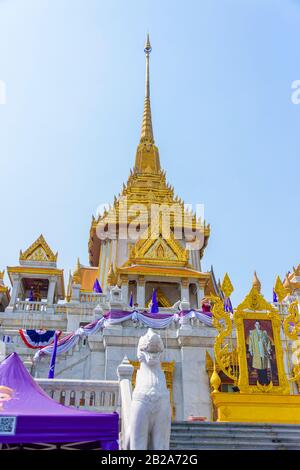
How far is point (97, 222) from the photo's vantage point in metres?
36.0

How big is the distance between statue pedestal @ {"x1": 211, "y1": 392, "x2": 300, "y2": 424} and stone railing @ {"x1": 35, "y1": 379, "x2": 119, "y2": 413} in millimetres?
4694

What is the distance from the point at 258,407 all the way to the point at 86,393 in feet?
19.7

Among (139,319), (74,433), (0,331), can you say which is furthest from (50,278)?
(74,433)

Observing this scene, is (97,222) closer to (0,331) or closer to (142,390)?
(0,331)

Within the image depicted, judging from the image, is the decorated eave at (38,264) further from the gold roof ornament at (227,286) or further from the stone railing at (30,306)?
the gold roof ornament at (227,286)

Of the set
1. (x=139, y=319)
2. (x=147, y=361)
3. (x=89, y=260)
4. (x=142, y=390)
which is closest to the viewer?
(x=142, y=390)

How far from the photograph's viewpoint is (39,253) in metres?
30.8

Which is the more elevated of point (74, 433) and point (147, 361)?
point (147, 361)

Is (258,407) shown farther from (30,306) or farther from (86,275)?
(86,275)

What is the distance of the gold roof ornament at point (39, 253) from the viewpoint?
30.4m

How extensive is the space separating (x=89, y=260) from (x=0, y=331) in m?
22.2

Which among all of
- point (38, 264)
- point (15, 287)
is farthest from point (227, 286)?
point (38, 264)

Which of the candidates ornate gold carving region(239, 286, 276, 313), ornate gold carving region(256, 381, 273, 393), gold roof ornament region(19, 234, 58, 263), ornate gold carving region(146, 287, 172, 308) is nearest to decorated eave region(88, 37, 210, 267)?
gold roof ornament region(19, 234, 58, 263)
